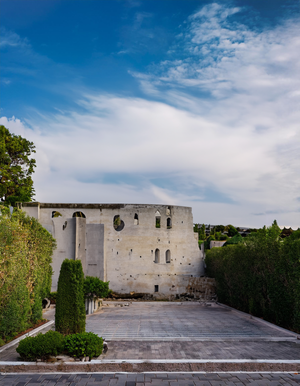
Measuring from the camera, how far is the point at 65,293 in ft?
37.4

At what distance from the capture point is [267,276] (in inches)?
636

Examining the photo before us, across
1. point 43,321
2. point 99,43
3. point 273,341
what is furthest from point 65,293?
point 99,43

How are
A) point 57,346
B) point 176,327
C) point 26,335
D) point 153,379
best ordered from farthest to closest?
point 176,327
point 26,335
point 57,346
point 153,379

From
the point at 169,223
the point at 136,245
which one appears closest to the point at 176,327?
the point at 136,245

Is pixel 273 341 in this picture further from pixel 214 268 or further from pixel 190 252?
pixel 190 252

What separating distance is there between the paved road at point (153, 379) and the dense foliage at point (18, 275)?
3.67m

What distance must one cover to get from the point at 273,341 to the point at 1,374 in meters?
9.31

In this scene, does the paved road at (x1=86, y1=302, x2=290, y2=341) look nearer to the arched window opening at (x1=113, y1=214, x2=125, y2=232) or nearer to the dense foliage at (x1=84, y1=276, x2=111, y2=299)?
the dense foliage at (x1=84, y1=276, x2=111, y2=299)

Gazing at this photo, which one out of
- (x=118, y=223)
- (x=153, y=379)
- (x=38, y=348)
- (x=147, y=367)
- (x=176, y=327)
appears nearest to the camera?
(x=153, y=379)

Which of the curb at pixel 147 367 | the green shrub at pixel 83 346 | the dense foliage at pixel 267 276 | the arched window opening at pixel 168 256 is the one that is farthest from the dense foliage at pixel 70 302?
the arched window opening at pixel 168 256

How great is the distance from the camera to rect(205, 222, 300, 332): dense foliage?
45.0ft

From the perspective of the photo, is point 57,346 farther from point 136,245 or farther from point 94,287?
point 136,245

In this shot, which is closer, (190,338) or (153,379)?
(153,379)

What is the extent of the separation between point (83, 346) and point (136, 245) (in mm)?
20109
